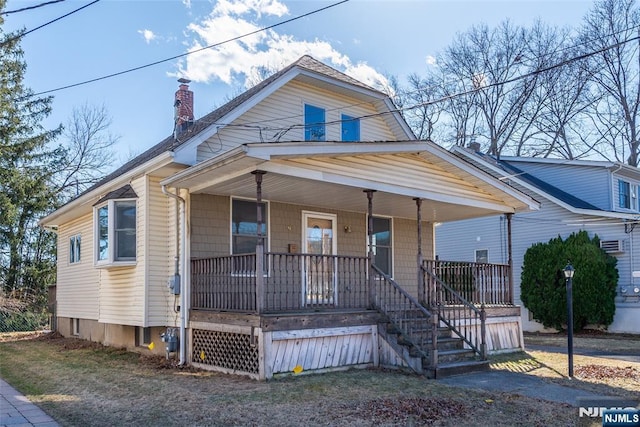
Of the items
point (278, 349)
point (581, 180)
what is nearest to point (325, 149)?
point (278, 349)

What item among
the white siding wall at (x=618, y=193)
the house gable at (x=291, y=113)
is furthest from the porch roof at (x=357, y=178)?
the white siding wall at (x=618, y=193)

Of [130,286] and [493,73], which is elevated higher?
[493,73]

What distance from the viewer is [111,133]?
1284 inches

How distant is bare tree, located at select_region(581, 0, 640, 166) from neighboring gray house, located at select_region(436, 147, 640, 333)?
19.7ft

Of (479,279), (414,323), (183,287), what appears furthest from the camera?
(479,279)

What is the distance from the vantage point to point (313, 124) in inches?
554

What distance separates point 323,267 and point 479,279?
4381 mm

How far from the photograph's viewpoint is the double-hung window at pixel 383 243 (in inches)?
578

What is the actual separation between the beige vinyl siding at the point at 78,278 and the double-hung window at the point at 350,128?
6.96m

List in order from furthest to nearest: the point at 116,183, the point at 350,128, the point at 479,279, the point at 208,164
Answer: the point at 350,128 → the point at 479,279 → the point at 116,183 → the point at 208,164

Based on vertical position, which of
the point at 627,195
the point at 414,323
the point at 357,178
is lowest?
the point at 414,323

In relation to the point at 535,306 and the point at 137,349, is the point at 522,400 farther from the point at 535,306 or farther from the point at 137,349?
the point at 535,306

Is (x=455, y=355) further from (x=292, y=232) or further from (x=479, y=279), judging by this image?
(x=292, y=232)

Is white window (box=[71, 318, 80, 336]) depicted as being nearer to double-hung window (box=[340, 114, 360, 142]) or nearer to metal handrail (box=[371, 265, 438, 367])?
double-hung window (box=[340, 114, 360, 142])
